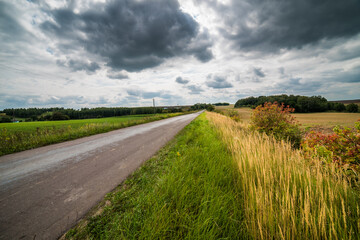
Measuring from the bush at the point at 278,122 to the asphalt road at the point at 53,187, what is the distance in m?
6.55

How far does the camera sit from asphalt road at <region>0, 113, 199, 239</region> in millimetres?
2326

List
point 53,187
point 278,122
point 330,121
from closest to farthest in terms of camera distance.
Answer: point 53,187
point 278,122
point 330,121

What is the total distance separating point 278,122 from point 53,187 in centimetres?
959

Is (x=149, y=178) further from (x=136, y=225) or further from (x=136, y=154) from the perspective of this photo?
(x=136, y=154)

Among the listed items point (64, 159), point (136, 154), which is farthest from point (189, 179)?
point (64, 159)

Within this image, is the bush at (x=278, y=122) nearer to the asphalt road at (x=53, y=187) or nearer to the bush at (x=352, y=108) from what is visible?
the asphalt road at (x=53, y=187)

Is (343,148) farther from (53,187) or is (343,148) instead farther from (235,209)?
Answer: (53,187)

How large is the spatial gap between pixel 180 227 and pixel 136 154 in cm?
471

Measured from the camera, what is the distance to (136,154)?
5973mm

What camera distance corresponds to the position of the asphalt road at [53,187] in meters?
2.33

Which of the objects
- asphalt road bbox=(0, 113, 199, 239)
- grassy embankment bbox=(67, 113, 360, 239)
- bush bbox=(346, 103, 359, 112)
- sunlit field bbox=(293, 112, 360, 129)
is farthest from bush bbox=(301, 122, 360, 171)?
bush bbox=(346, 103, 359, 112)

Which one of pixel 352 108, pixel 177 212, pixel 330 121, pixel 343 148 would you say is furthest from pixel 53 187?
pixel 352 108

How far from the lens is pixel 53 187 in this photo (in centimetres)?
343

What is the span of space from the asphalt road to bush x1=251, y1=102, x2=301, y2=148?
258 inches
